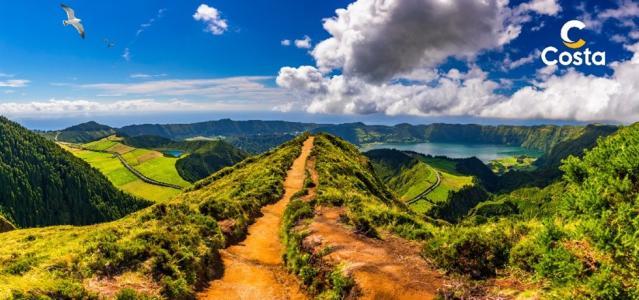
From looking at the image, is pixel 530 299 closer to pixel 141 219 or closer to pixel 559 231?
pixel 559 231

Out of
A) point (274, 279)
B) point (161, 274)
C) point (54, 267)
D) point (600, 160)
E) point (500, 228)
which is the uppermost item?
point (600, 160)

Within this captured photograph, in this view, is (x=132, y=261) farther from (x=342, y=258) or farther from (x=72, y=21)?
(x=72, y=21)

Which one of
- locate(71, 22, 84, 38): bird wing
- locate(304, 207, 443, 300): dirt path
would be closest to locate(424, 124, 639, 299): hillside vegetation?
locate(304, 207, 443, 300): dirt path

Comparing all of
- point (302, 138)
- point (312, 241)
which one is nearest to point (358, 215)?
point (312, 241)

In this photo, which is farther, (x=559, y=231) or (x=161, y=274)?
(x=161, y=274)

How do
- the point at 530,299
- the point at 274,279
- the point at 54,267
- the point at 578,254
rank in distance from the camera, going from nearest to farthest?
the point at 578,254 < the point at 530,299 < the point at 54,267 < the point at 274,279

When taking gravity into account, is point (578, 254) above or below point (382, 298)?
above

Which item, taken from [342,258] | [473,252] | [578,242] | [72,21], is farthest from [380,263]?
[72,21]
